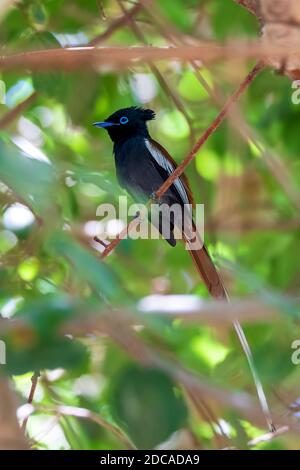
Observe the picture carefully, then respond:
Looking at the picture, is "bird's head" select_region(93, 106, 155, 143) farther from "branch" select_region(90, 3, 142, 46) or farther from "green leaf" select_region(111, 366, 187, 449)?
"green leaf" select_region(111, 366, 187, 449)

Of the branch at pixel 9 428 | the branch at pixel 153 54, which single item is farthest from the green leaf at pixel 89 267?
the branch at pixel 153 54

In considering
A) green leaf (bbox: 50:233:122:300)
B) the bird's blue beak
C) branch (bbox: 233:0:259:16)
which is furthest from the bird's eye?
green leaf (bbox: 50:233:122:300)

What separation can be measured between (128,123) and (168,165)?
0.42 metres

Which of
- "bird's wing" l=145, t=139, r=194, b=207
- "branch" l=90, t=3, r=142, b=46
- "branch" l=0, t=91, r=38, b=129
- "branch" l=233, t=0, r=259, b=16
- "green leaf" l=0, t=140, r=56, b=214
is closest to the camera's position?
"green leaf" l=0, t=140, r=56, b=214

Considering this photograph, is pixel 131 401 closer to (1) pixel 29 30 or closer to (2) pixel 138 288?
(1) pixel 29 30

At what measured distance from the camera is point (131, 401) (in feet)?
5.51

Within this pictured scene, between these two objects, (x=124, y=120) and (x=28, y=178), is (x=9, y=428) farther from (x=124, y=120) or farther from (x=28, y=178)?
(x=124, y=120)

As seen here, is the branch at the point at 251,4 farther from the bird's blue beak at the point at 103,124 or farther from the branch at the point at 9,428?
the bird's blue beak at the point at 103,124

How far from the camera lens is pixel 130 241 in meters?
4.34

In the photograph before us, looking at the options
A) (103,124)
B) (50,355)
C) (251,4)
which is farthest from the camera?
(103,124)

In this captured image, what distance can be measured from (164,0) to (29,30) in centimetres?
123

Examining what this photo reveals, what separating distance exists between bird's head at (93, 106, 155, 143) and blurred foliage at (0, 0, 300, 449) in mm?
120

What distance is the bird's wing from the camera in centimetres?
486

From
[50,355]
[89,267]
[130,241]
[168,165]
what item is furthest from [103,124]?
[50,355]
